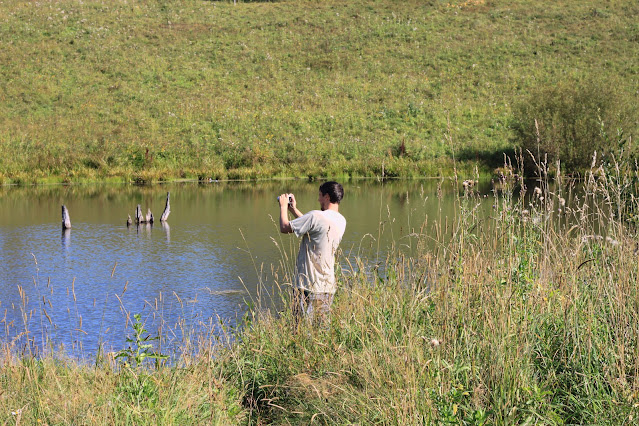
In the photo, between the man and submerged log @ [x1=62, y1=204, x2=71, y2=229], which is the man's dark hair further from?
submerged log @ [x1=62, y1=204, x2=71, y2=229]

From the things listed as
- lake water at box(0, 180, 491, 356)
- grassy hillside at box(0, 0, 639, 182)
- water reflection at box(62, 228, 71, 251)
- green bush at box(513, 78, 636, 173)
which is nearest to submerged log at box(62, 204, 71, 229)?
water reflection at box(62, 228, 71, 251)

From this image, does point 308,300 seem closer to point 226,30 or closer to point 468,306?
point 468,306

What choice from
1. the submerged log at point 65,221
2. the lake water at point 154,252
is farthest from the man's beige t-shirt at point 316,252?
the submerged log at point 65,221

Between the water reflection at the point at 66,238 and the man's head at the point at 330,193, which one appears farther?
the water reflection at the point at 66,238

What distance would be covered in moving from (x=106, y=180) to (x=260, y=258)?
2267cm

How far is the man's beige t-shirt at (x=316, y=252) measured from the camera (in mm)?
7129

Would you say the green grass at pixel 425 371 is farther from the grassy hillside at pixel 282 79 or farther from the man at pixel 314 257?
the grassy hillside at pixel 282 79

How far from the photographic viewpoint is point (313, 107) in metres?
51.5

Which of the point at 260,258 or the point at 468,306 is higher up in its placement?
the point at 468,306

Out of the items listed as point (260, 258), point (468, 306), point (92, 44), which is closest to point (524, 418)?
point (468, 306)

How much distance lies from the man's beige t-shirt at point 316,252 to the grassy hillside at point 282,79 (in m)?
31.9

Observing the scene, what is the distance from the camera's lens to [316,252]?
23.7ft

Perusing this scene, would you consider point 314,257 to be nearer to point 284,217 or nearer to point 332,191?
point 284,217

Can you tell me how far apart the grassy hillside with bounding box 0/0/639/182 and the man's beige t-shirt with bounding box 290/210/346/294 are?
3190 centimetres
